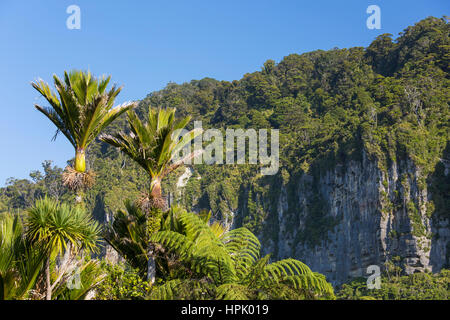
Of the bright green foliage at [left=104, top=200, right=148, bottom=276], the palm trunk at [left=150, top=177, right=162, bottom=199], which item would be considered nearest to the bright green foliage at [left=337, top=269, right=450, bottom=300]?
the bright green foliage at [left=104, top=200, right=148, bottom=276]

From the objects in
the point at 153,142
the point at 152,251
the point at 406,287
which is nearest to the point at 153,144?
the point at 153,142

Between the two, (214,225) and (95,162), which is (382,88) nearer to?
(95,162)

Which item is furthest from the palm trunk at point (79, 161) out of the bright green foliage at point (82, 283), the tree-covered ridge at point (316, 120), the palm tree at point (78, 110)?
the tree-covered ridge at point (316, 120)

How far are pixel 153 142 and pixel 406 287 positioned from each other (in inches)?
1690

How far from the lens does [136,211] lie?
915 cm

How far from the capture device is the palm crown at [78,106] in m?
8.63

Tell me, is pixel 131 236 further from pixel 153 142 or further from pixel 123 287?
pixel 153 142

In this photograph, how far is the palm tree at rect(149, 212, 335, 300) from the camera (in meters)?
6.59

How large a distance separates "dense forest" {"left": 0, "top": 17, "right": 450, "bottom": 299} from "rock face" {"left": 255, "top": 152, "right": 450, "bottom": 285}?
22 centimetres

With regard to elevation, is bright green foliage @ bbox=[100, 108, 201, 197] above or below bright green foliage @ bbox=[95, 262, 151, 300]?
above

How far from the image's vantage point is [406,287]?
155 feet

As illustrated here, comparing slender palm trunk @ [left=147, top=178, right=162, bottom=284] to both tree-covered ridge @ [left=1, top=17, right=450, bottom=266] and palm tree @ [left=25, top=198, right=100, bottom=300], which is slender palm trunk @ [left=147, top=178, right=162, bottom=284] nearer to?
palm tree @ [left=25, top=198, right=100, bottom=300]
